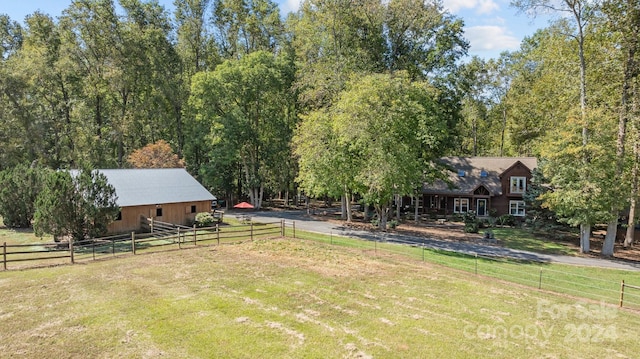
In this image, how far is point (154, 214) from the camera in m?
27.1

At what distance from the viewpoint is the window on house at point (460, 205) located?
129ft

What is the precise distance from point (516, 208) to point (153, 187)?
1359 inches

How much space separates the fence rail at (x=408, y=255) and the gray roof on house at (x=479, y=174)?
17.0 meters

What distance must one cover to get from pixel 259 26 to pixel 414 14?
2403cm

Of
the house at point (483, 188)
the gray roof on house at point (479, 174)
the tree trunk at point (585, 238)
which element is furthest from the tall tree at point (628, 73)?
the gray roof on house at point (479, 174)

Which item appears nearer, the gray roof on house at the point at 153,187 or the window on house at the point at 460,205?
the gray roof on house at the point at 153,187

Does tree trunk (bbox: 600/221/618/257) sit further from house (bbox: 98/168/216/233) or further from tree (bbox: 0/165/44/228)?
tree (bbox: 0/165/44/228)

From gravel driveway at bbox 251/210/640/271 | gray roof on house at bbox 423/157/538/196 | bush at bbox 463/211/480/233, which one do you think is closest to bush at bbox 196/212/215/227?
gravel driveway at bbox 251/210/640/271

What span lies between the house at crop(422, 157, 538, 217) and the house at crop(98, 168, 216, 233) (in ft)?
77.9

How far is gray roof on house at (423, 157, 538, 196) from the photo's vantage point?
38.4m

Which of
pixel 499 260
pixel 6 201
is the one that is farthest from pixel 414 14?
pixel 6 201

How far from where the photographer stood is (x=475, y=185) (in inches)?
1524

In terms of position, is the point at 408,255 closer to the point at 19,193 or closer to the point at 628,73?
the point at 628,73

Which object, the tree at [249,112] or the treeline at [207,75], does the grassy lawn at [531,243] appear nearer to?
the treeline at [207,75]
